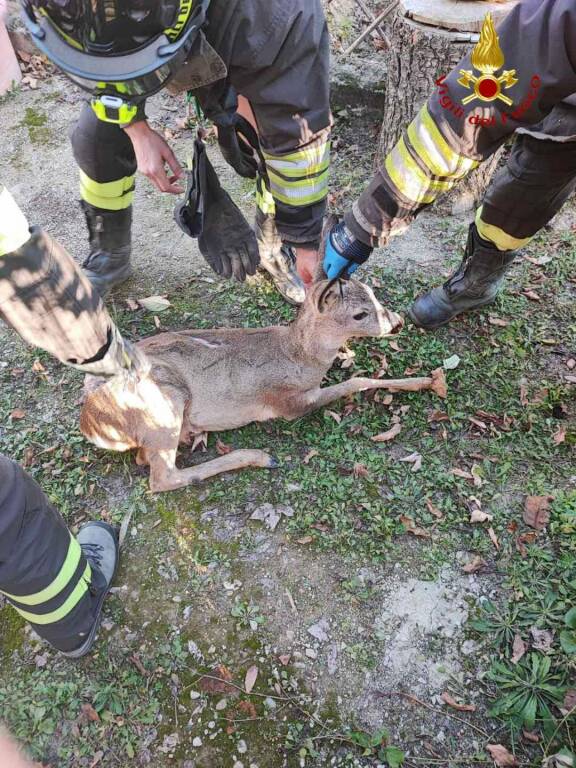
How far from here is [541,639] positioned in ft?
9.21

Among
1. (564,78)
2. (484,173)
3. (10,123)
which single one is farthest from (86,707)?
(10,123)

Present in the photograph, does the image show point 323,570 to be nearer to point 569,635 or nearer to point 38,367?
point 569,635

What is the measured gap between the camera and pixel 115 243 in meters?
4.68

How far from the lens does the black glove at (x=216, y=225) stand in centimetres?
406

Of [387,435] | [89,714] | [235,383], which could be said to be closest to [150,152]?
[235,383]

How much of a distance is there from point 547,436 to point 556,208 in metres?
1.47

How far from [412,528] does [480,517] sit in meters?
0.39

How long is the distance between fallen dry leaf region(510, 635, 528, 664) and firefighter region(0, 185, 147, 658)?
2.08 meters

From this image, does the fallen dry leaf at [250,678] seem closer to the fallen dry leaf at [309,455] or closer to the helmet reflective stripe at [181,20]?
the fallen dry leaf at [309,455]

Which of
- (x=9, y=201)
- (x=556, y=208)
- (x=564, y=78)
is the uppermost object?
(x=9, y=201)

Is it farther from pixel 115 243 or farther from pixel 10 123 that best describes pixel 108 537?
pixel 10 123

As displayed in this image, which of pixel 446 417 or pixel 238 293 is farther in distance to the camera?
pixel 238 293

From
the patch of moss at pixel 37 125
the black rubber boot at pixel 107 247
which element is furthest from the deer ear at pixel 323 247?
the patch of moss at pixel 37 125

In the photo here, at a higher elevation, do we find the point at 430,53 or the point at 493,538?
the point at 430,53
